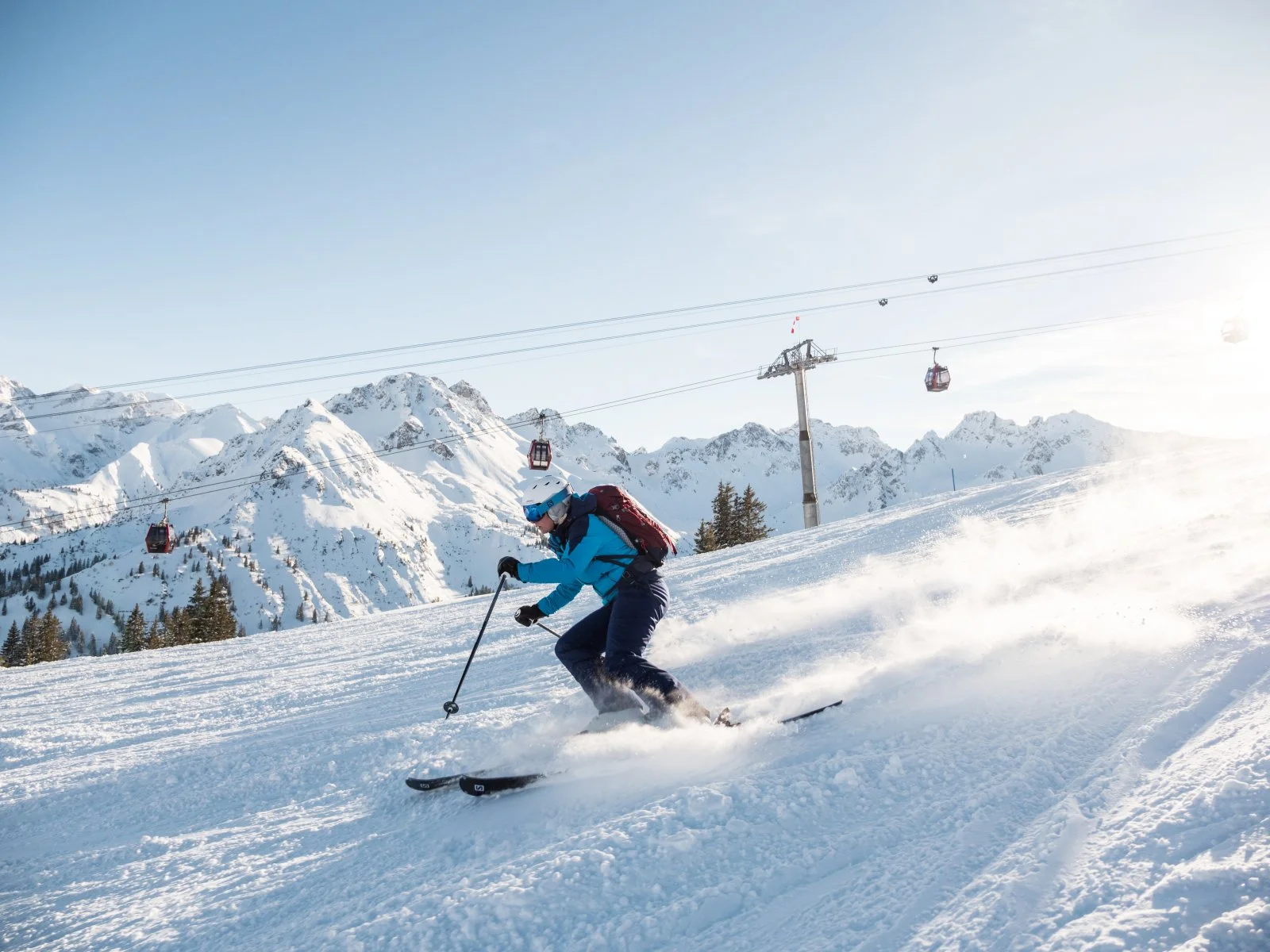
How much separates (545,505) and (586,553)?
1.66 ft

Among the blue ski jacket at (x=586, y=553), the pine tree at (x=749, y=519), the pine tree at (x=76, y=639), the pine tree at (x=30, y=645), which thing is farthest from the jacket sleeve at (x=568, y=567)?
the pine tree at (x=76, y=639)

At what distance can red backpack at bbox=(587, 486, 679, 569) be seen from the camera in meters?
5.72

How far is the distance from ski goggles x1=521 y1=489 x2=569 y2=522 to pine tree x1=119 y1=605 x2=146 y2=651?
59.6 m

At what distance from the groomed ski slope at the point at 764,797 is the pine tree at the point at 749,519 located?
3446 cm

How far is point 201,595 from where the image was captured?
5044 cm

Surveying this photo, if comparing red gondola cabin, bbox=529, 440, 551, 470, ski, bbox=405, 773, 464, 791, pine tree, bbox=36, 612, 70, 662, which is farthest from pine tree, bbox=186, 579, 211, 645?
ski, bbox=405, 773, 464, 791

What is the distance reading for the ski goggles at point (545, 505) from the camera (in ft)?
18.7

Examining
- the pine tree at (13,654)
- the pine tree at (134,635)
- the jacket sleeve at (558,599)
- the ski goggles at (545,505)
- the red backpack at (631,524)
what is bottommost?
the pine tree at (13,654)

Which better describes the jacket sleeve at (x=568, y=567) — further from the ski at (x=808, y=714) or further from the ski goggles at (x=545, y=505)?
the ski at (x=808, y=714)

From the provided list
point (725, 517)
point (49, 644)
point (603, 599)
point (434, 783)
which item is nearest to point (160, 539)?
point (725, 517)

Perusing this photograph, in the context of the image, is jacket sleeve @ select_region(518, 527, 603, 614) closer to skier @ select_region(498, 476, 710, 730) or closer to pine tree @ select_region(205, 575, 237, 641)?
skier @ select_region(498, 476, 710, 730)

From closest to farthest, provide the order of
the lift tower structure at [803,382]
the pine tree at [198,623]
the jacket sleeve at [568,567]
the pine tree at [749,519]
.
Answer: the jacket sleeve at [568,567]
the lift tower structure at [803,382]
the pine tree at [749,519]
the pine tree at [198,623]

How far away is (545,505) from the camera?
571 centimetres

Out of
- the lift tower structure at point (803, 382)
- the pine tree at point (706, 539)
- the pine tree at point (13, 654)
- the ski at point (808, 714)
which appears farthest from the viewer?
the pine tree at point (13, 654)
